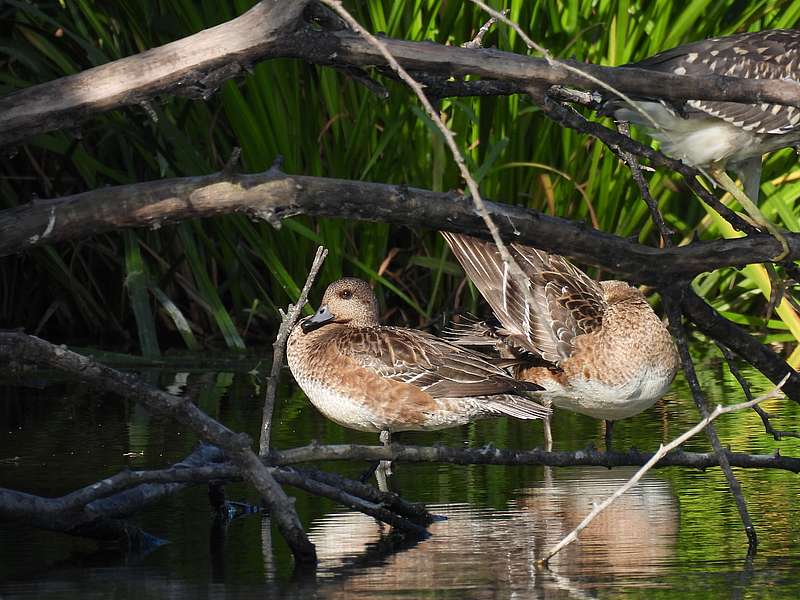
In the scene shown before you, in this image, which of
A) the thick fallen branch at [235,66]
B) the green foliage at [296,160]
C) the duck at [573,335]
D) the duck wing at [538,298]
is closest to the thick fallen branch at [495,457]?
the thick fallen branch at [235,66]

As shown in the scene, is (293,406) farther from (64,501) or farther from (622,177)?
(64,501)

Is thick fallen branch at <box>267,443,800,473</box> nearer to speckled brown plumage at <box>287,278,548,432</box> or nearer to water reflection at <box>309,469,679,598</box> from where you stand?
water reflection at <box>309,469,679,598</box>

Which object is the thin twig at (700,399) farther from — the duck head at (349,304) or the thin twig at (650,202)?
the duck head at (349,304)

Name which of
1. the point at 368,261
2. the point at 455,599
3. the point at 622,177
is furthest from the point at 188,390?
the point at 455,599

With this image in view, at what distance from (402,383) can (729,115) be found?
191 cm

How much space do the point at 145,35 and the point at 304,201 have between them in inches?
175

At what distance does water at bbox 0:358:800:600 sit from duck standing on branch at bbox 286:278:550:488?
219 millimetres

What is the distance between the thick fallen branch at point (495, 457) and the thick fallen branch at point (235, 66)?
1.02 meters

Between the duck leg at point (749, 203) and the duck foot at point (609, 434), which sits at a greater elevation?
the duck leg at point (749, 203)

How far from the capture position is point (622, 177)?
26.9 feet

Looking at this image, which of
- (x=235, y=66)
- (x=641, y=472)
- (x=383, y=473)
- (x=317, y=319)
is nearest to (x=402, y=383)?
(x=383, y=473)

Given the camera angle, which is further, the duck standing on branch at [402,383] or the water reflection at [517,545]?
the duck standing on branch at [402,383]

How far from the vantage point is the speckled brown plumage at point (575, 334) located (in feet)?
18.3

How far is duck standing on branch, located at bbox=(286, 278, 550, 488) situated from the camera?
520cm
